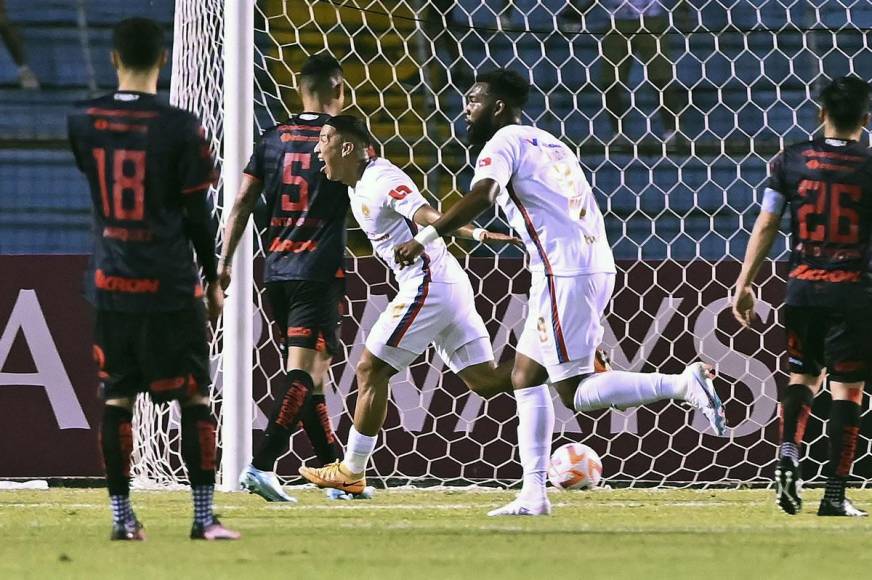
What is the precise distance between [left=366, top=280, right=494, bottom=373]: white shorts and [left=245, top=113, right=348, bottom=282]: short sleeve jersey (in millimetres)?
377

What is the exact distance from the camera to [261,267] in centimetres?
752

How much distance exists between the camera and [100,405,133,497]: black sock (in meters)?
4.35

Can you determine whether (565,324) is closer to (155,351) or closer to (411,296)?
(411,296)

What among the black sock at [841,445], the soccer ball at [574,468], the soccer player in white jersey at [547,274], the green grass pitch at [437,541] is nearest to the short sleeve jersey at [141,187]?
the green grass pitch at [437,541]

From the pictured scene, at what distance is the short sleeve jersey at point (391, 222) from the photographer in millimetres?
6098

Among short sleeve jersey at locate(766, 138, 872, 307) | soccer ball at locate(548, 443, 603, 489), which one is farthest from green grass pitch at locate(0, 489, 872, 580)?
short sleeve jersey at locate(766, 138, 872, 307)

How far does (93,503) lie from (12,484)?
1.28 m

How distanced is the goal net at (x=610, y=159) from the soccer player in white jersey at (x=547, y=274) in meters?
1.73

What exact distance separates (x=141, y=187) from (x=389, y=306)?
81.6 inches

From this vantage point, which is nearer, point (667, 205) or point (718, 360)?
point (718, 360)

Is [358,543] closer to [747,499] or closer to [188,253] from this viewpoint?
[188,253]

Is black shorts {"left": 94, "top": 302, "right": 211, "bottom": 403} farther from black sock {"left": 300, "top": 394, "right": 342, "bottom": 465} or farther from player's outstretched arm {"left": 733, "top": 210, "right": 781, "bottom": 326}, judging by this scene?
black sock {"left": 300, "top": 394, "right": 342, "bottom": 465}

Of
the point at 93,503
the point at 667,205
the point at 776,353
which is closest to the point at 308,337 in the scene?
the point at 93,503

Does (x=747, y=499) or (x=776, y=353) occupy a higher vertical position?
(x=776, y=353)
